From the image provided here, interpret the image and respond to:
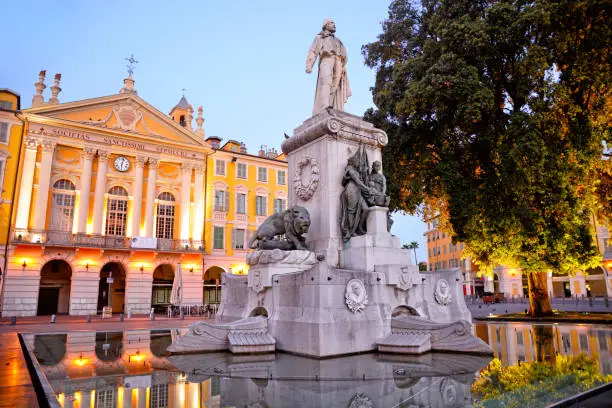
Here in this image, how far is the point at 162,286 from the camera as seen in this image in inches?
1501

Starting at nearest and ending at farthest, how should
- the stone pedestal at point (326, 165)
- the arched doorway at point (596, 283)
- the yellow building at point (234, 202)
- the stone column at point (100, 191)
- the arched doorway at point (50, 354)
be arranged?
the arched doorway at point (50, 354) → the stone pedestal at point (326, 165) → the stone column at point (100, 191) → the yellow building at point (234, 202) → the arched doorway at point (596, 283)

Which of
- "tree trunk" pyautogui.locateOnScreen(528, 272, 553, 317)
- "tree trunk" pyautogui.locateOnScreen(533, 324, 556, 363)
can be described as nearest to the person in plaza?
"tree trunk" pyautogui.locateOnScreen(533, 324, 556, 363)

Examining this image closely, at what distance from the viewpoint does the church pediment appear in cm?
3469

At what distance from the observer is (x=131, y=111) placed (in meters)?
37.5

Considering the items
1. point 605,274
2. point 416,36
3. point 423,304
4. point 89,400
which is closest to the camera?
point 89,400

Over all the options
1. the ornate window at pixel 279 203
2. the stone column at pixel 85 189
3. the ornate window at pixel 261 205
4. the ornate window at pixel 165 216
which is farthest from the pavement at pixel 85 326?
the ornate window at pixel 279 203

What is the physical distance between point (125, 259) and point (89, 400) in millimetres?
33624

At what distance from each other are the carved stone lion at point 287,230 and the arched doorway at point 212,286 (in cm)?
3258

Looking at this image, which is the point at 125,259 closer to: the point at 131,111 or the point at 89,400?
the point at 131,111

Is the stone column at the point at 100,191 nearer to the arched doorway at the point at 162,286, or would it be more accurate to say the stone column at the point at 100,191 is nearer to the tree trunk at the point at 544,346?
the arched doorway at the point at 162,286

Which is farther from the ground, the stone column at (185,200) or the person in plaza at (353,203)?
the stone column at (185,200)

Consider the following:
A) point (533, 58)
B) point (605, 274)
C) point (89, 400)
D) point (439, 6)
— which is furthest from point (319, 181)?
point (605, 274)

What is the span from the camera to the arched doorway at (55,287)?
114 feet

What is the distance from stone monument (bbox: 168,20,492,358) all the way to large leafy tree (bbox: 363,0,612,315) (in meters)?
6.77
